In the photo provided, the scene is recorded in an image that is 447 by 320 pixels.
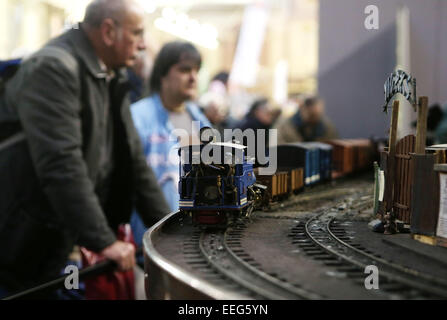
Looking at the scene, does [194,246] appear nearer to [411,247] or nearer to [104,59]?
[411,247]

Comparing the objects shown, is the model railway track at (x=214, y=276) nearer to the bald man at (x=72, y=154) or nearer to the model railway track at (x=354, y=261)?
the model railway track at (x=354, y=261)

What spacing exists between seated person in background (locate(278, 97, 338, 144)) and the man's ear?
16.3 ft

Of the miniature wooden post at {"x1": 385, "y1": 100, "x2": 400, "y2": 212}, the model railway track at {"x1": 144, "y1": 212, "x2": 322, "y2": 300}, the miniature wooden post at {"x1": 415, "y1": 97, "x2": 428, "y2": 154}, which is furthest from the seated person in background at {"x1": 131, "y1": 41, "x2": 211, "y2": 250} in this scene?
the miniature wooden post at {"x1": 415, "y1": 97, "x2": 428, "y2": 154}

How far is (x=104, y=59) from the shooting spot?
5.19 meters

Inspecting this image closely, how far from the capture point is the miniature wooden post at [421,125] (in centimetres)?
341

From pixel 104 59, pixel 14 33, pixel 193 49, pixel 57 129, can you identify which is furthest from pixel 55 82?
pixel 14 33

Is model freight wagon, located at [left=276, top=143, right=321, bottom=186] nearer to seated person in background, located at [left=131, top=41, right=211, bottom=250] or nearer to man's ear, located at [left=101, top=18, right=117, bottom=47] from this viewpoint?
seated person in background, located at [left=131, top=41, right=211, bottom=250]

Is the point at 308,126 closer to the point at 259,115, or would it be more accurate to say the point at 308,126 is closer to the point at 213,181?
the point at 259,115

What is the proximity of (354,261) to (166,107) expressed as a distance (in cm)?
363

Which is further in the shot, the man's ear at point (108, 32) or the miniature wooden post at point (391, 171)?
the man's ear at point (108, 32)

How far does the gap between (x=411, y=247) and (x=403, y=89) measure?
3.35 ft

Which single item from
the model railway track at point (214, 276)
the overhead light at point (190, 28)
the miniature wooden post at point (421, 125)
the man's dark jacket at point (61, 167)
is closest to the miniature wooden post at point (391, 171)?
the miniature wooden post at point (421, 125)

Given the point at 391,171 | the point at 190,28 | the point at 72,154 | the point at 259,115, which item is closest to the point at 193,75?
the point at 190,28

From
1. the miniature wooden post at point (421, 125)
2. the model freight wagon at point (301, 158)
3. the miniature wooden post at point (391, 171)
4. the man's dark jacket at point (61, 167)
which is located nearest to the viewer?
the miniature wooden post at point (421, 125)
